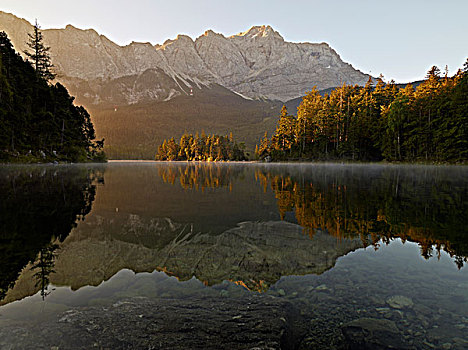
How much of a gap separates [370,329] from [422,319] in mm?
845

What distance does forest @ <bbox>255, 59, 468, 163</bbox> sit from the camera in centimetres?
6384

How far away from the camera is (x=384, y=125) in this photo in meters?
76.9

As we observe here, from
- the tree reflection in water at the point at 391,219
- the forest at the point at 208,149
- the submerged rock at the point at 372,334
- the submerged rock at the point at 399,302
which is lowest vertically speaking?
the submerged rock at the point at 399,302

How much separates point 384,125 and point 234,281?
8525 cm

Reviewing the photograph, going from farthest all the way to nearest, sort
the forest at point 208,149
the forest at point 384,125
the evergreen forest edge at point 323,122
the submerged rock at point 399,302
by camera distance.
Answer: the forest at point 208,149
the forest at point 384,125
the evergreen forest edge at point 323,122
the submerged rock at point 399,302

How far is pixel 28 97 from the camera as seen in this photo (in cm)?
5259

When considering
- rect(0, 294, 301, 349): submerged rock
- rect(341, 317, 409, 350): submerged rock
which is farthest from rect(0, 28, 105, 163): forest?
rect(341, 317, 409, 350): submerged rock

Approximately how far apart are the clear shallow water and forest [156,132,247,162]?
134 m

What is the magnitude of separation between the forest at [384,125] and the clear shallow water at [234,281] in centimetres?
7102

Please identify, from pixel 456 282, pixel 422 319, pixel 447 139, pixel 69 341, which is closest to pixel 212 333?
pixel 69 341

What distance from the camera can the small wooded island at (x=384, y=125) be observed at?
209 ft

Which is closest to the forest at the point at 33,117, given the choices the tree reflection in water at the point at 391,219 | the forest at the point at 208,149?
the tree reflection in water at the point at 391,219

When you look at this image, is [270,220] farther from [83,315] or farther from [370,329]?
[83,315]

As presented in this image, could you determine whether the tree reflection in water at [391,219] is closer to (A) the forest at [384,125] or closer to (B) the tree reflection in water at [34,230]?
(B) the tree reflection in water at [34,230]
